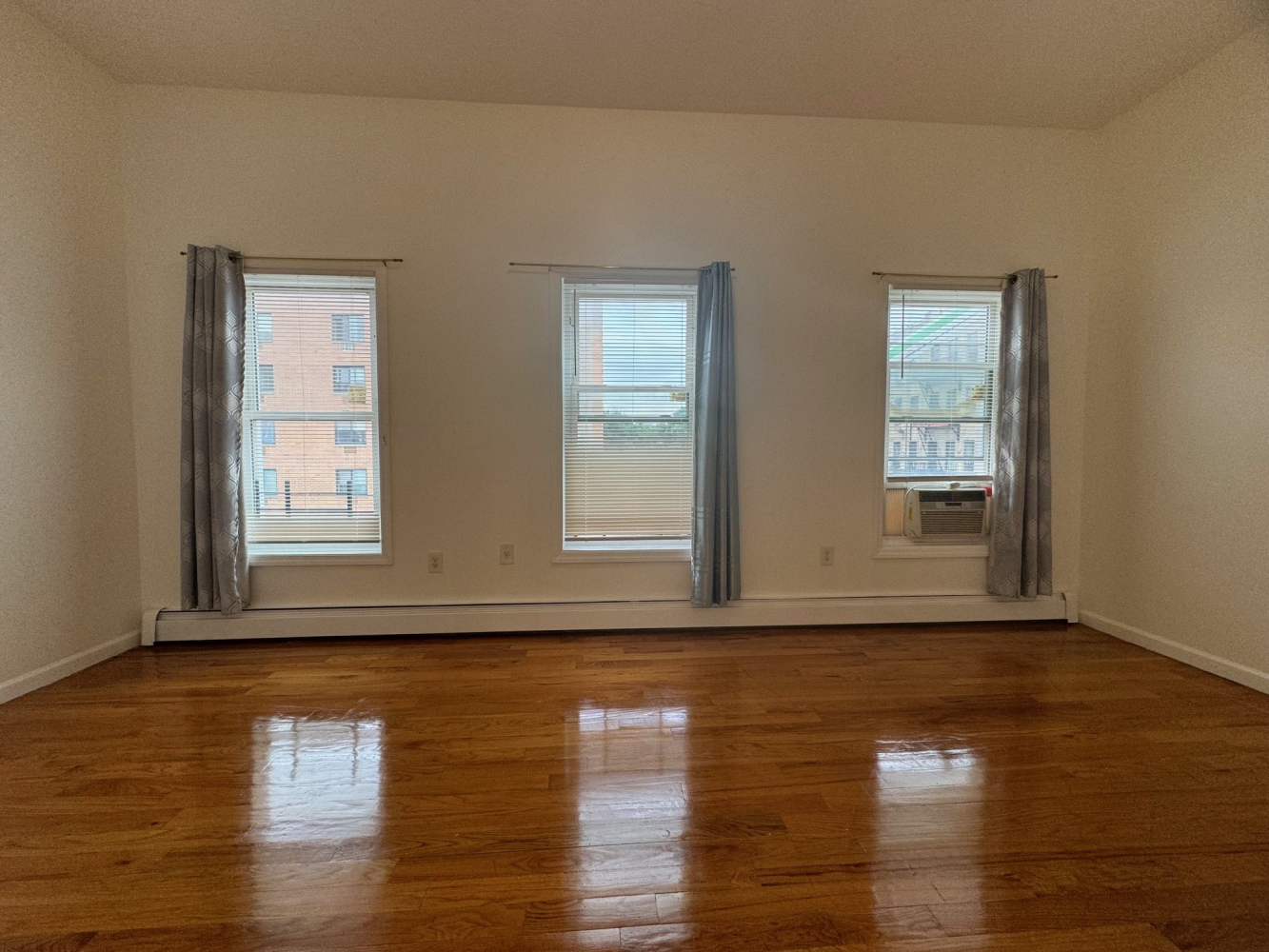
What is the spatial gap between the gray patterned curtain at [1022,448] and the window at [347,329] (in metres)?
3.75

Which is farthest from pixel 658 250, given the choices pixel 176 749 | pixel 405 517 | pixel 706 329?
pixel 176 749

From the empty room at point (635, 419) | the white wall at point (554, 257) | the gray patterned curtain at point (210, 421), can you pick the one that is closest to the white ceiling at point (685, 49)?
the empty room at point (635, 419)

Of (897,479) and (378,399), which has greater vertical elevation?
(378,399)

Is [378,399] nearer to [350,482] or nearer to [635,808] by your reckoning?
[350,482]

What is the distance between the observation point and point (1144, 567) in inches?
123

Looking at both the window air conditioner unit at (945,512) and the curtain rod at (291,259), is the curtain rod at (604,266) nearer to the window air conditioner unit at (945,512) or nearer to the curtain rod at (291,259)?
the curtain rod at (291,259)

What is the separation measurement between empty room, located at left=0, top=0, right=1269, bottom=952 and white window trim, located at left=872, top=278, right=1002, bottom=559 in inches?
1.1

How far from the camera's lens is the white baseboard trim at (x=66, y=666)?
2.46 m

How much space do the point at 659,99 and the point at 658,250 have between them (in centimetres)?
77

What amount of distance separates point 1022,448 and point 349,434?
3899 mm

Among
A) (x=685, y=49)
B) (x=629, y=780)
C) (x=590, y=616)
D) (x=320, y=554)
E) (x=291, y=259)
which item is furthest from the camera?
(x=590, y=616)

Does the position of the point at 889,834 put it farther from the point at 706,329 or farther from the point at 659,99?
the point at 659,99

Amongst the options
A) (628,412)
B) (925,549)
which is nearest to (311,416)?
(628,412)

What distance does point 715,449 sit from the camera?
322 centimetres
